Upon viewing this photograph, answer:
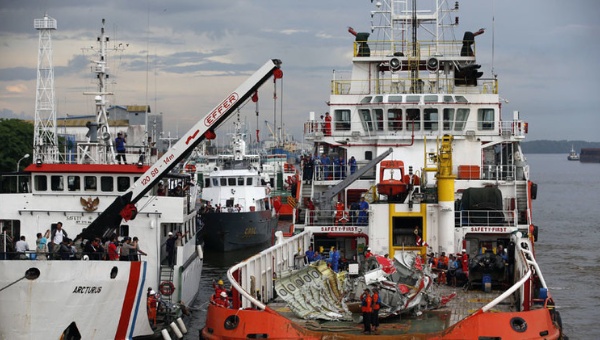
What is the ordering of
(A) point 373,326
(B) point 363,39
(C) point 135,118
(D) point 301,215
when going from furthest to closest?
1. (C) point 135,118
2. (B) point 363,39
3. (D) point 301,215
4. (A) point 373,326

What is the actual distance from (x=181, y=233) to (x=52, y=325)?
771 centimetres

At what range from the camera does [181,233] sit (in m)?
30.1

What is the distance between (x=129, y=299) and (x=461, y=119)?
14.2 m

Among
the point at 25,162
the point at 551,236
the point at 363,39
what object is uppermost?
the point at 363,39

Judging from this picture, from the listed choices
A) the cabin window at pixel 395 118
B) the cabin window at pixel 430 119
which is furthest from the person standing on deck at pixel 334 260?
the cabin window at pixel 430 119

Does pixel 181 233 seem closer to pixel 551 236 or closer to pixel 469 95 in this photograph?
pixel 469 95

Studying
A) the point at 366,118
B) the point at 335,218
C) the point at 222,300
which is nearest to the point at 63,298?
the point at 222,300

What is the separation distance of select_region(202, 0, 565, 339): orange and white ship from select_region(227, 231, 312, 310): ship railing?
0.17 feet

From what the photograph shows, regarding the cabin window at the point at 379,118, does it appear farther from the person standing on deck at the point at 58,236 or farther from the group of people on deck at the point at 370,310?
the group of people on deck at the point at 370,310

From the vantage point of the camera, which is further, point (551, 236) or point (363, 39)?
point (551, 236)

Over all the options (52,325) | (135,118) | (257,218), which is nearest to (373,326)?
(52,325)

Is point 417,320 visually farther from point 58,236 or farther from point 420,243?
point 58,236

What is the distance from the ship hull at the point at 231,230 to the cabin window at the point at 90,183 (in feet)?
71.4

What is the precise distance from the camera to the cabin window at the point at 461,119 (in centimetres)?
3312
